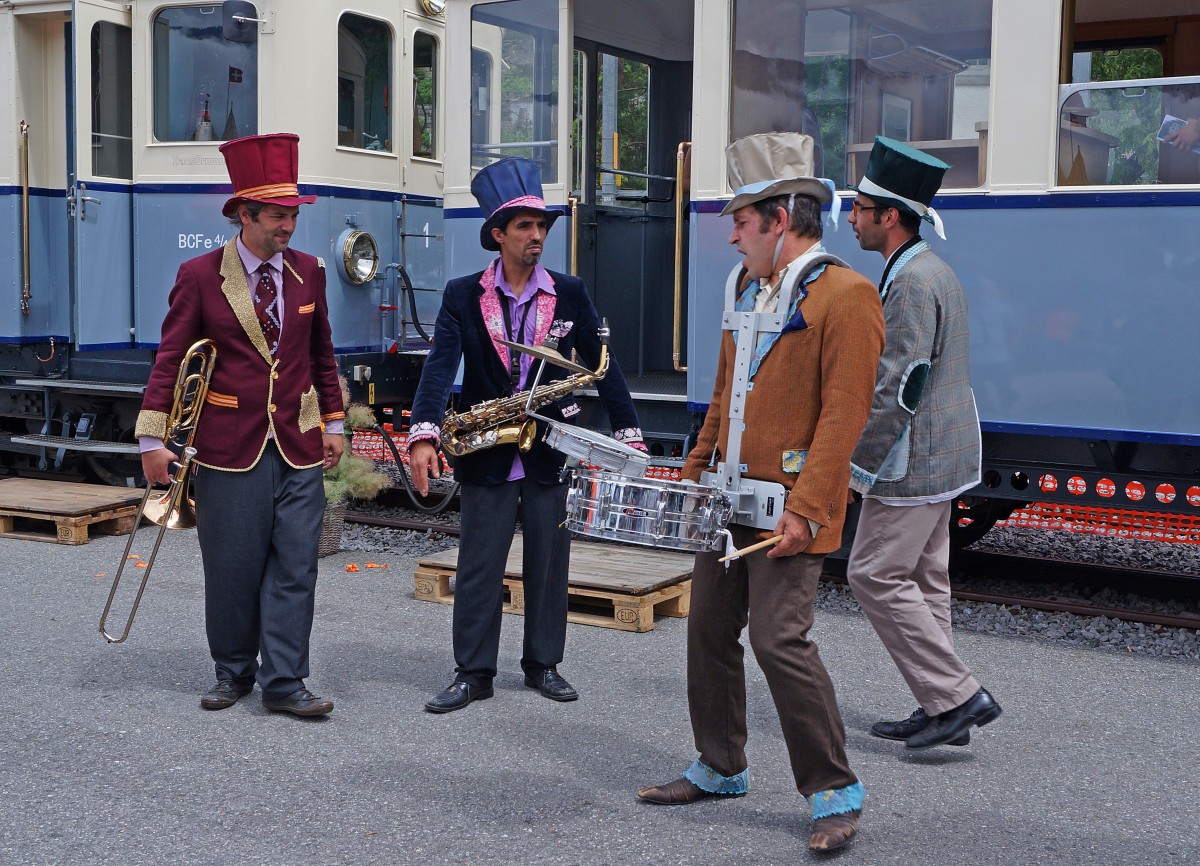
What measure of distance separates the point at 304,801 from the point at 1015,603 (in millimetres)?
3795

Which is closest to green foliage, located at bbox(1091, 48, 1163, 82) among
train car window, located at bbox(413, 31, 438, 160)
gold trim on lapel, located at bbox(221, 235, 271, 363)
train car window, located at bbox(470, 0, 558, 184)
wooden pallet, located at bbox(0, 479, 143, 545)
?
train car window, located at bbox(470, 0, 558, 184)

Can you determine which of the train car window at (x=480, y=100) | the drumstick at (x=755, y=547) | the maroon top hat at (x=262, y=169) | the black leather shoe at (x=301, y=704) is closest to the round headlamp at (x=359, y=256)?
the train car window at (x=480, y=100)

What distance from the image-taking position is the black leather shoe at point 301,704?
16.2ft

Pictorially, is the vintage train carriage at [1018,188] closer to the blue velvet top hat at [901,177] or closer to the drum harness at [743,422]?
the blue velvet top hat at [901,177]

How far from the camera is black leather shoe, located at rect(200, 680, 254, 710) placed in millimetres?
5078

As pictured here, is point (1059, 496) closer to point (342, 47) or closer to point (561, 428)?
point (561, 428)

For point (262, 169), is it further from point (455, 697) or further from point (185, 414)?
point (455, 697)

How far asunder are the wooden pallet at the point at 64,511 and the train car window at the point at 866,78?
164 inches

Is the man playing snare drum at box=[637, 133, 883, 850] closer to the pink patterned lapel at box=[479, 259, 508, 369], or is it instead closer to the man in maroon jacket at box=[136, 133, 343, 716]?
the pink patterned lapel at box=[479, 259, 508, 369]

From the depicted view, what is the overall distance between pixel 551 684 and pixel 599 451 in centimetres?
155

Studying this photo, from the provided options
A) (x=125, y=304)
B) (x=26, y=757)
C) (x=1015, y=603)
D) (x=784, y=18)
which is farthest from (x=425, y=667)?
(x=125, y=304)

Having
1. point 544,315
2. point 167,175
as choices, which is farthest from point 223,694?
point 167,175

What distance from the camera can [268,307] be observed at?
5.08 meters

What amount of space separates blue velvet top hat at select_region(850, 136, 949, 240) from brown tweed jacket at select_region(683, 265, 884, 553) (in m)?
0.89
